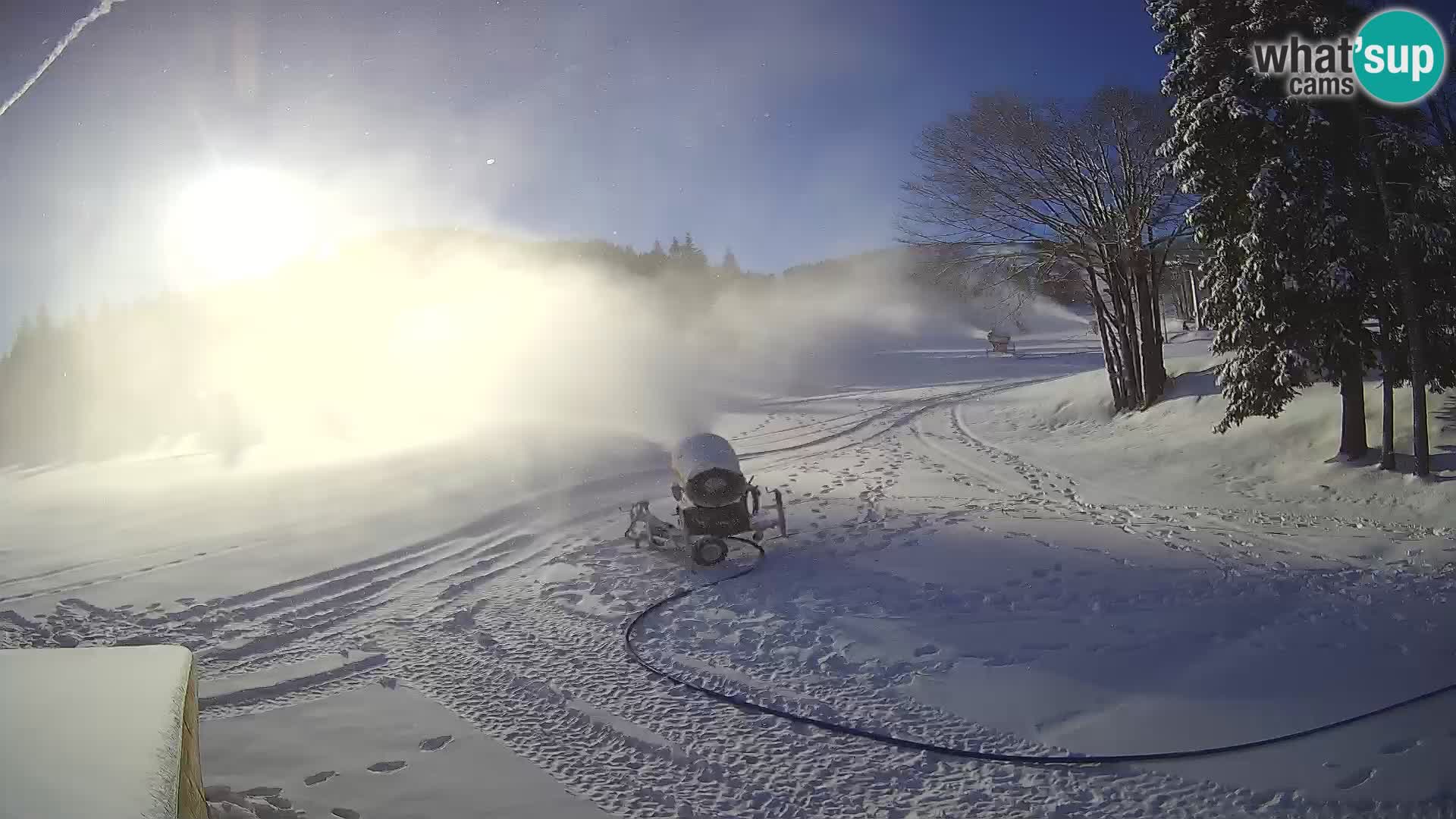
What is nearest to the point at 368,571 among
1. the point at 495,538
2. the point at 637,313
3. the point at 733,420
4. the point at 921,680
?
the point at 495,538

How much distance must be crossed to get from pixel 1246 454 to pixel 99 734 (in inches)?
657

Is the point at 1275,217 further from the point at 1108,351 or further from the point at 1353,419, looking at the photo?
the point at 1108,351

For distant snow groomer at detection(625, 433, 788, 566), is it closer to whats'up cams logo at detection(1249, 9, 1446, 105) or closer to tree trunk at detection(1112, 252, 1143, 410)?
whats'up cams logo at detection(1249, 9, 1446, 105)

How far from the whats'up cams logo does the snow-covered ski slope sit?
18.4 ft

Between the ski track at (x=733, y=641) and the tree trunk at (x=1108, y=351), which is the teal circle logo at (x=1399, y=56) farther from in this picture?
the tree trunk at (x=1108, y=351)

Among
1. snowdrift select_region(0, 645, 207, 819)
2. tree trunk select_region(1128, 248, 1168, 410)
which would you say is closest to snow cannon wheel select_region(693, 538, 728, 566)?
snowdrift select_region(0, 645, 207, 819)

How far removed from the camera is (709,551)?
10.6 metres

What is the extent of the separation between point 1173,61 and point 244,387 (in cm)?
3648

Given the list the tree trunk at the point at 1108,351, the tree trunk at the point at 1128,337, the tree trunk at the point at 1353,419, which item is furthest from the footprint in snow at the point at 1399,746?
the tree trunk at the point at 1108,351

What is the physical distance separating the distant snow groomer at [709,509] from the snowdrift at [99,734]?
25.4 feet

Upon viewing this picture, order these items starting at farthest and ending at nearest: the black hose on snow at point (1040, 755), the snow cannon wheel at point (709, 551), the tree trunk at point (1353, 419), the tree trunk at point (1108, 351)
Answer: the tree trunk at point (1108, 351)
the tree trunk at point (1353, 419)
the snow cannon wheel at point (709, 551)
the black hose on snow at point (1040, 755)

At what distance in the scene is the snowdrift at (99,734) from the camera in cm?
209

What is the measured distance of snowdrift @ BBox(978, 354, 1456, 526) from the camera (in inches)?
444

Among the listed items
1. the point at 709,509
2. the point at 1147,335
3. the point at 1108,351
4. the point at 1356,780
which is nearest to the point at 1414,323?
the point at 1147,335
